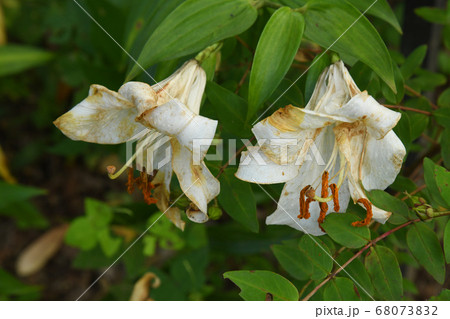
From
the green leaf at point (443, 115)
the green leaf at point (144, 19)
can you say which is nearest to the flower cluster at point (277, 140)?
the green leaf at point (144, 19)

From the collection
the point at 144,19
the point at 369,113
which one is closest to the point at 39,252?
the point at 144,19

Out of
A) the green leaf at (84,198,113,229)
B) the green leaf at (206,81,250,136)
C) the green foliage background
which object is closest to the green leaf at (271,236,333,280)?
the green foliage background

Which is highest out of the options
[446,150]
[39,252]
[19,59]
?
[446,150]

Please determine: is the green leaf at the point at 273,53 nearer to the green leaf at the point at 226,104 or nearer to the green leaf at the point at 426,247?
the green leaf at the point at 226,104

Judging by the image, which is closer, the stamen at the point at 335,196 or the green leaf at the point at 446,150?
the stamen at the point at 335,196

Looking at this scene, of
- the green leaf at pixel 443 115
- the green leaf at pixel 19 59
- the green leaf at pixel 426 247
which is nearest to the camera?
the green leaf at pixel 426 247

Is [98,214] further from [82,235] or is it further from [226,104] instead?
[226,104]
